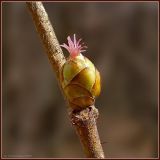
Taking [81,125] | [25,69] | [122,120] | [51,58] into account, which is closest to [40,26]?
[51,58]

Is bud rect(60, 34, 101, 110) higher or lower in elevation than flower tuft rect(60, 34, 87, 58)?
lower

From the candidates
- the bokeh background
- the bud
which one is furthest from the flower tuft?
the bokeh background

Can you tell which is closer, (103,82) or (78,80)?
(78,80)

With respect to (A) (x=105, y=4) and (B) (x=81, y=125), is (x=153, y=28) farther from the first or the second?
(B) (x=81, y=125)

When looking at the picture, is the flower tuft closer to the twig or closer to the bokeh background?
the twig

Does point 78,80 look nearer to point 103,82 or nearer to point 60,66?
point 60,66

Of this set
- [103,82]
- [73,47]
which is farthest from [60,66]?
[103,82]
